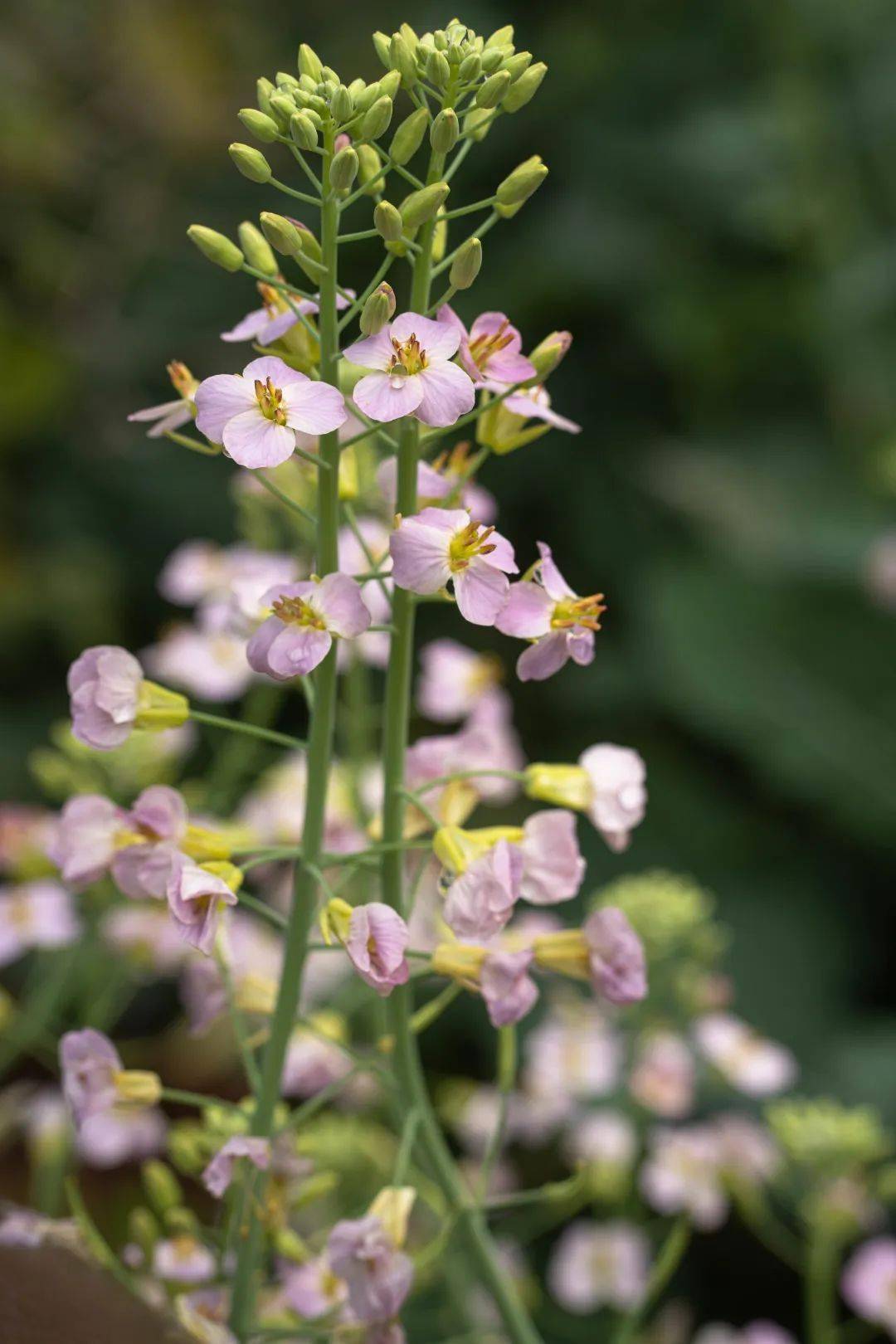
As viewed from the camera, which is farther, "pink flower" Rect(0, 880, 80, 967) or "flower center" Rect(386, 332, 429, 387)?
"pink flower" Rect(0, 880, 80, 967)

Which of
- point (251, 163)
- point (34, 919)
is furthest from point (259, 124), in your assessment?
point (34, 919)

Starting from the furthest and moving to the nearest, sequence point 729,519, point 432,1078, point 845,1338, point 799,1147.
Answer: point 729,519
point 432,1078
point 845,1338
point 799,1147

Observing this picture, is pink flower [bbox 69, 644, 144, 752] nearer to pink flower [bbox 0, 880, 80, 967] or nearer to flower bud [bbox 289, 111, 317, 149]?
flower bud [bbox 289, 111, 317, 149]

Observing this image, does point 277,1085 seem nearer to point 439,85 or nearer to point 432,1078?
point 439,85

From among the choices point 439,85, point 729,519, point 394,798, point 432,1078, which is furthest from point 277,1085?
point 729,519

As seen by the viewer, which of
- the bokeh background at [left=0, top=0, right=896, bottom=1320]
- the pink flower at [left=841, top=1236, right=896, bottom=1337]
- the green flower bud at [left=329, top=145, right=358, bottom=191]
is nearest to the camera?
the green flower bud at [left=329, top=145, right=358, bottom=191]

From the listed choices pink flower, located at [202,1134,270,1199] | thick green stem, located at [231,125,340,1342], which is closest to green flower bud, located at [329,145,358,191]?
thick green stem, located at [231,125,340,1342]

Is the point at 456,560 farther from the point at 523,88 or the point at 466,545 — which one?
the point at 523,88

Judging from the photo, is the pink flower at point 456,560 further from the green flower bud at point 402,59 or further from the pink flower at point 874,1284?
the pink flower at point 874,1284
